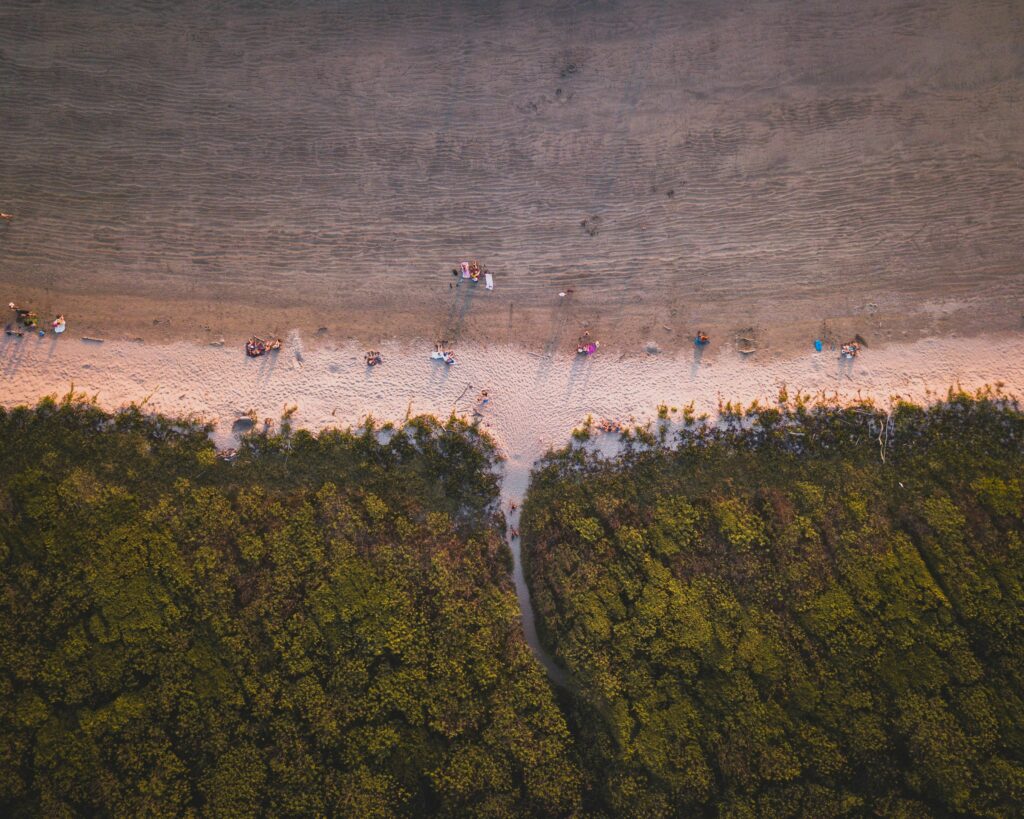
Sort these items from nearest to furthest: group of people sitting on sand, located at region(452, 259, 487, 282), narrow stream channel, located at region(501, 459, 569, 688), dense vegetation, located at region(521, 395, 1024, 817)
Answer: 1. dense vegetation, located at region(521, 395, 1024, 817)
2. narrow stream channel, located at region(501, 459, 569, 688)
3. group of people sitting on sand, located at region(452, 259, 487, 282)

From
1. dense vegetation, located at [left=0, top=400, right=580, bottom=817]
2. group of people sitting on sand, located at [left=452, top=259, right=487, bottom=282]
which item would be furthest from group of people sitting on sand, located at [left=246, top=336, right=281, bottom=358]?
group of people sitting on sand, located at [left=452, top=259, right=487, bottom=282]

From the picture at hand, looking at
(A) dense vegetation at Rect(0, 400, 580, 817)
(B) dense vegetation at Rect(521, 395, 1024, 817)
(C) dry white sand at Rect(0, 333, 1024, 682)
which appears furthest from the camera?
(C) dry white sand at Rect(0, 333, 1024, 682)

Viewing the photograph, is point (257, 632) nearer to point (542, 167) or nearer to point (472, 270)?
point (472, 270)

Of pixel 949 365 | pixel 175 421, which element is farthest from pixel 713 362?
pixel 175 421

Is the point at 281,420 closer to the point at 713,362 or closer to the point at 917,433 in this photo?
the point at 713,362

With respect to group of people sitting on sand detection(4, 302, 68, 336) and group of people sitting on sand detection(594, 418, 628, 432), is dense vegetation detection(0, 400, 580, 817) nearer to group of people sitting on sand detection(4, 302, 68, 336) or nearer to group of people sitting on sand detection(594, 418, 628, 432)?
group of people sitting on sand detection(4, 302, 68, 336)

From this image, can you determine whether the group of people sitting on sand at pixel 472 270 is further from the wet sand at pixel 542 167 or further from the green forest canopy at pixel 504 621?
the green forest canopy at pixel 504 621
